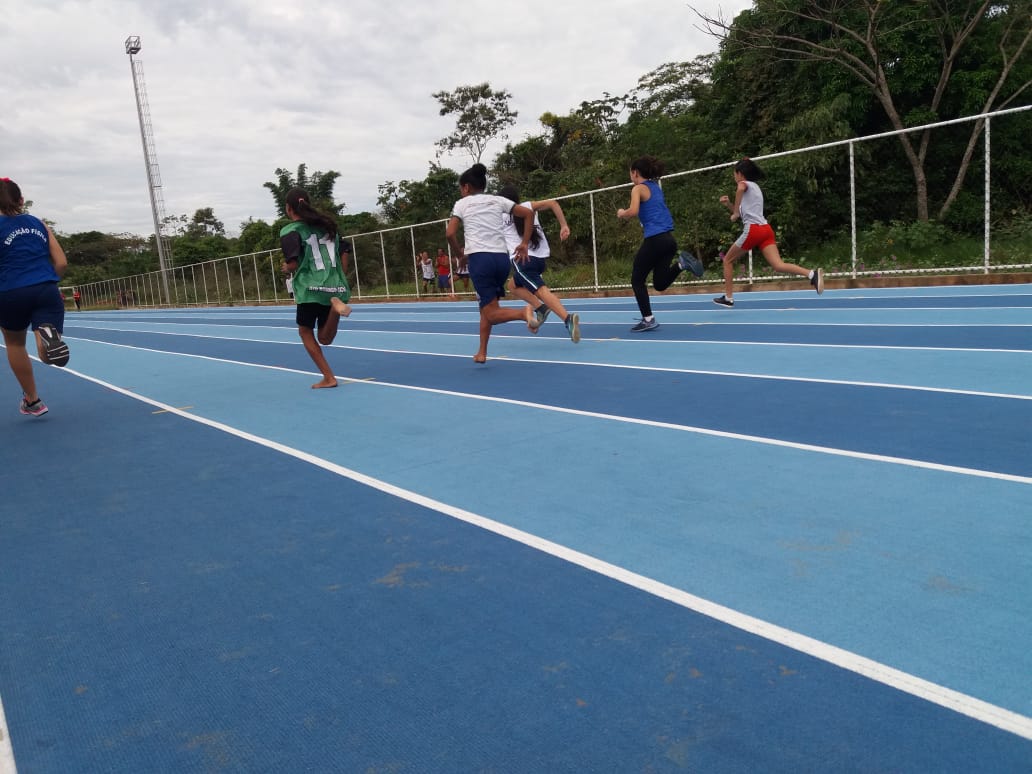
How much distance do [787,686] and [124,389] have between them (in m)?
8.36

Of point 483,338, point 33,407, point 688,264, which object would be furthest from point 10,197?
point 688,264

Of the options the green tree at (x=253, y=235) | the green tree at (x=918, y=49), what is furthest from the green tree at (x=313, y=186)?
the green tree at (x=918, y=49)

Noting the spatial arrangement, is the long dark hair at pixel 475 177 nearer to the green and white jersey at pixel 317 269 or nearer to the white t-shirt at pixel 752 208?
the green and white jersey at pixel 317 269

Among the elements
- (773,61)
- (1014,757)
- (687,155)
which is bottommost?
(1014,757)

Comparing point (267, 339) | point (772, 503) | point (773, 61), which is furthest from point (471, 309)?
point (772, 503)

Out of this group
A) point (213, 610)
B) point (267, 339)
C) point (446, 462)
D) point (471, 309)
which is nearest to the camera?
point (213, 610)

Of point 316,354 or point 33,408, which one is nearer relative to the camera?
point 33,408

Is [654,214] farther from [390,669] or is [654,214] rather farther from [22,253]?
[390,669]

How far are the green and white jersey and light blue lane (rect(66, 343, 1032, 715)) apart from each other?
6.29 feet

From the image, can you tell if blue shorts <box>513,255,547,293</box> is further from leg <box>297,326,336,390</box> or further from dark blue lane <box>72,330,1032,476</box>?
leg <box>297,326,336,390</box>

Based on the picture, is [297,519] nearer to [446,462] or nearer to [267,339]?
[446,462]

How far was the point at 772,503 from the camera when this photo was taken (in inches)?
133

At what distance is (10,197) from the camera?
19.9 feet

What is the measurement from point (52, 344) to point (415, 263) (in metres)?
19.4
